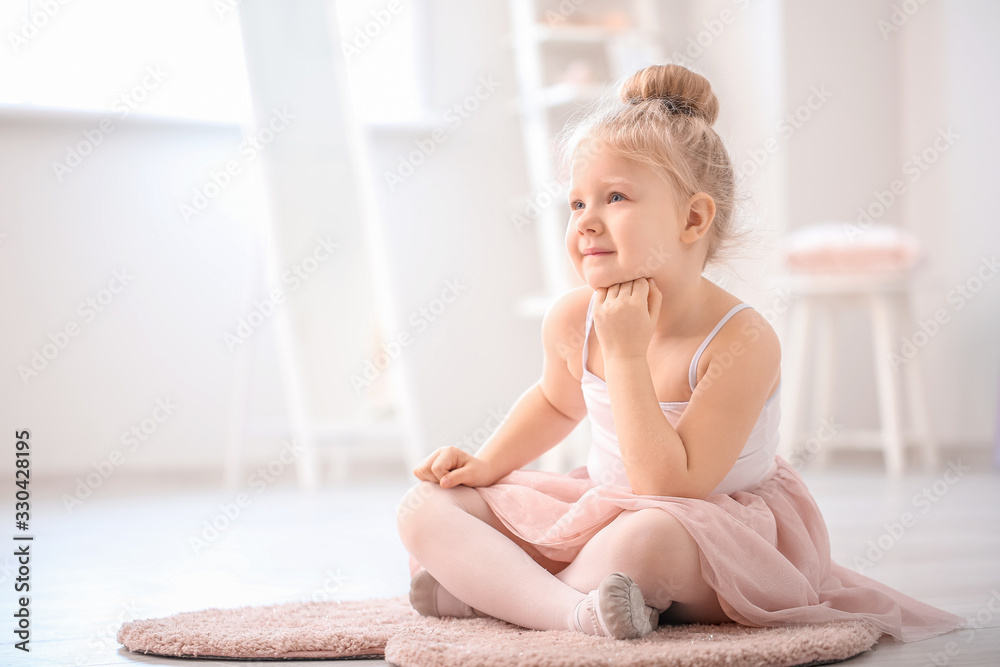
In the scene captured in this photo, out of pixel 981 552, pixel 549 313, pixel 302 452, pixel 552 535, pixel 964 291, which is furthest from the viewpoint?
pixel 964 291

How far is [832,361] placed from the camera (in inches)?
109

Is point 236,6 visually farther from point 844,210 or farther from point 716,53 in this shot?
point 844,210

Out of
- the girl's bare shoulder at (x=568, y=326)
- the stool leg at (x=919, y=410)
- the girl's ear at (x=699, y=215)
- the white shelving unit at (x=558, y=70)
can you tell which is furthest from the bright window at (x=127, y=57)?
the stool leg at (x=919, y=410)

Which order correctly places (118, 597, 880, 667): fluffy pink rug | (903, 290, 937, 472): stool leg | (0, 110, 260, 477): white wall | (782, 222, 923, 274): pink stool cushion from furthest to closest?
1. (903, 290, 937, 472): stool leg
2. (782, 222, 923, 274): pink stool cushion
3. (0, 110, 260, 477): white wall
4. (118, 597, 880, 667): fluffy pink rug

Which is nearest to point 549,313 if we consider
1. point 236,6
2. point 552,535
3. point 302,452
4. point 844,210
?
point 552,535

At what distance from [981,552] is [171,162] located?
2.06 m

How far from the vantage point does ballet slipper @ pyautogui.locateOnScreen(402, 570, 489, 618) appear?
967 millimetres

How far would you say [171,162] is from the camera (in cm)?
248

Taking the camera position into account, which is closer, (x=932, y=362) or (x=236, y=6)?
(x=236, y=6)

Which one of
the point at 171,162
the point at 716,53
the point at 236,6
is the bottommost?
the point at 171,162

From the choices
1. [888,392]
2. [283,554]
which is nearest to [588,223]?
[283,554]

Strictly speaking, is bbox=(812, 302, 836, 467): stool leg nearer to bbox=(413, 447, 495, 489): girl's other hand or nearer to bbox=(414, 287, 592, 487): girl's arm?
bbox=(414, 287, 592, 487): girl's arm

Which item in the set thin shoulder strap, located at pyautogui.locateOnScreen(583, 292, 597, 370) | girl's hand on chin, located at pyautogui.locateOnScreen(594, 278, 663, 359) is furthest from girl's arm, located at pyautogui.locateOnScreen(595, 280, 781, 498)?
thin shoulder strap, located at pyautogui.locateOnScreen(583, 292, 597, 370)

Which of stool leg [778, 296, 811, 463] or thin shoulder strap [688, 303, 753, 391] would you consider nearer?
thin shoulder strap [688, 303, 753, 391]
